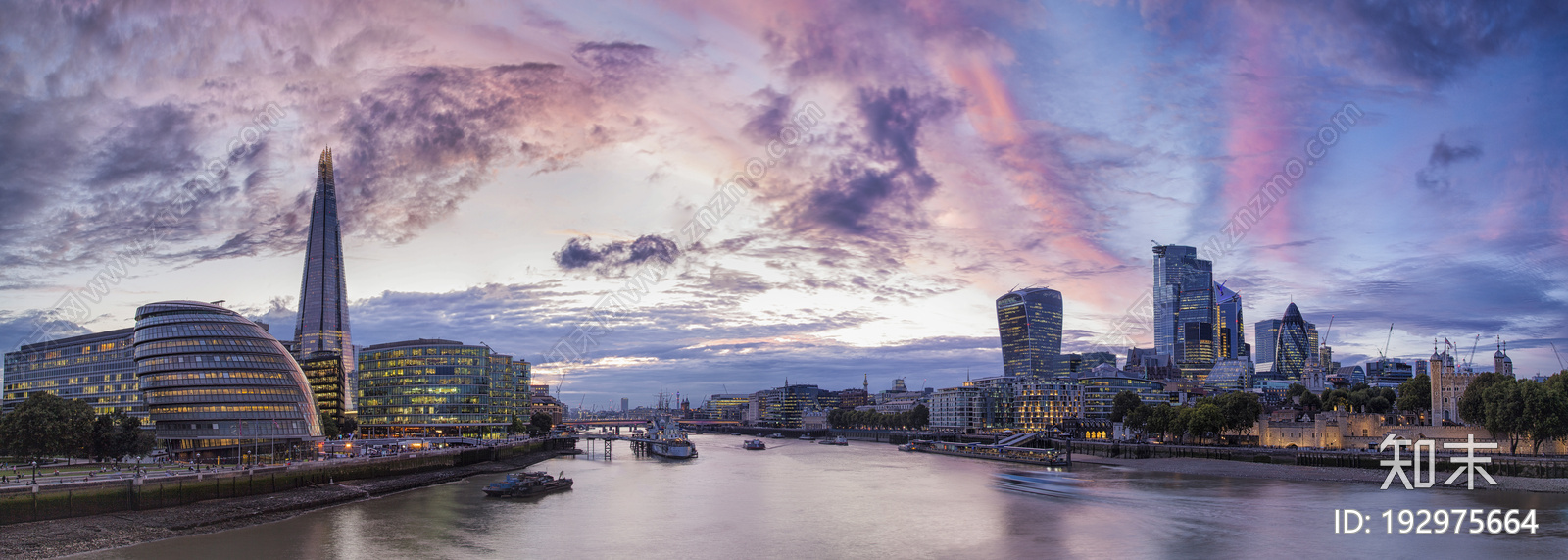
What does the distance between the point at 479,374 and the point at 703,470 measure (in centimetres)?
7399

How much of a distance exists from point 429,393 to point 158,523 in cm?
11677

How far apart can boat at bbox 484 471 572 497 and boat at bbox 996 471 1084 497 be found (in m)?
40.2

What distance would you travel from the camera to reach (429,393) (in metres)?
161

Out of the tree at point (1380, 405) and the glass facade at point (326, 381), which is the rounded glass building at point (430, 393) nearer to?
the glass facade at point (326, 381)

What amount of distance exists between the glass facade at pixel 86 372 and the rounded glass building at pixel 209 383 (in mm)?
22165

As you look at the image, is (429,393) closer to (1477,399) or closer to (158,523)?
(158,523)

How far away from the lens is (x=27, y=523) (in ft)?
147

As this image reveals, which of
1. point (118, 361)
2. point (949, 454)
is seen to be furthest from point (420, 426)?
point (949, 454)

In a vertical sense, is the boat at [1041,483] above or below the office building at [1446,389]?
below

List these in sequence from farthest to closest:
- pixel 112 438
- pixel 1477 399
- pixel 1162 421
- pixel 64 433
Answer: pixel 1162 421 < pixel 1477 399 < pixel 112 438 < pixel 64 433

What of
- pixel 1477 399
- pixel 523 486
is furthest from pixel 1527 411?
pixel 523 486

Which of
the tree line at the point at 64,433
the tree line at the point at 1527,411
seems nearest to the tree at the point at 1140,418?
the tree line at the point at 1527,411

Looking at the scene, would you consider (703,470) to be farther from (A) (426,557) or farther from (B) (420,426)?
(B) (420,426)

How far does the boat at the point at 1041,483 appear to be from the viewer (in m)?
76.5
